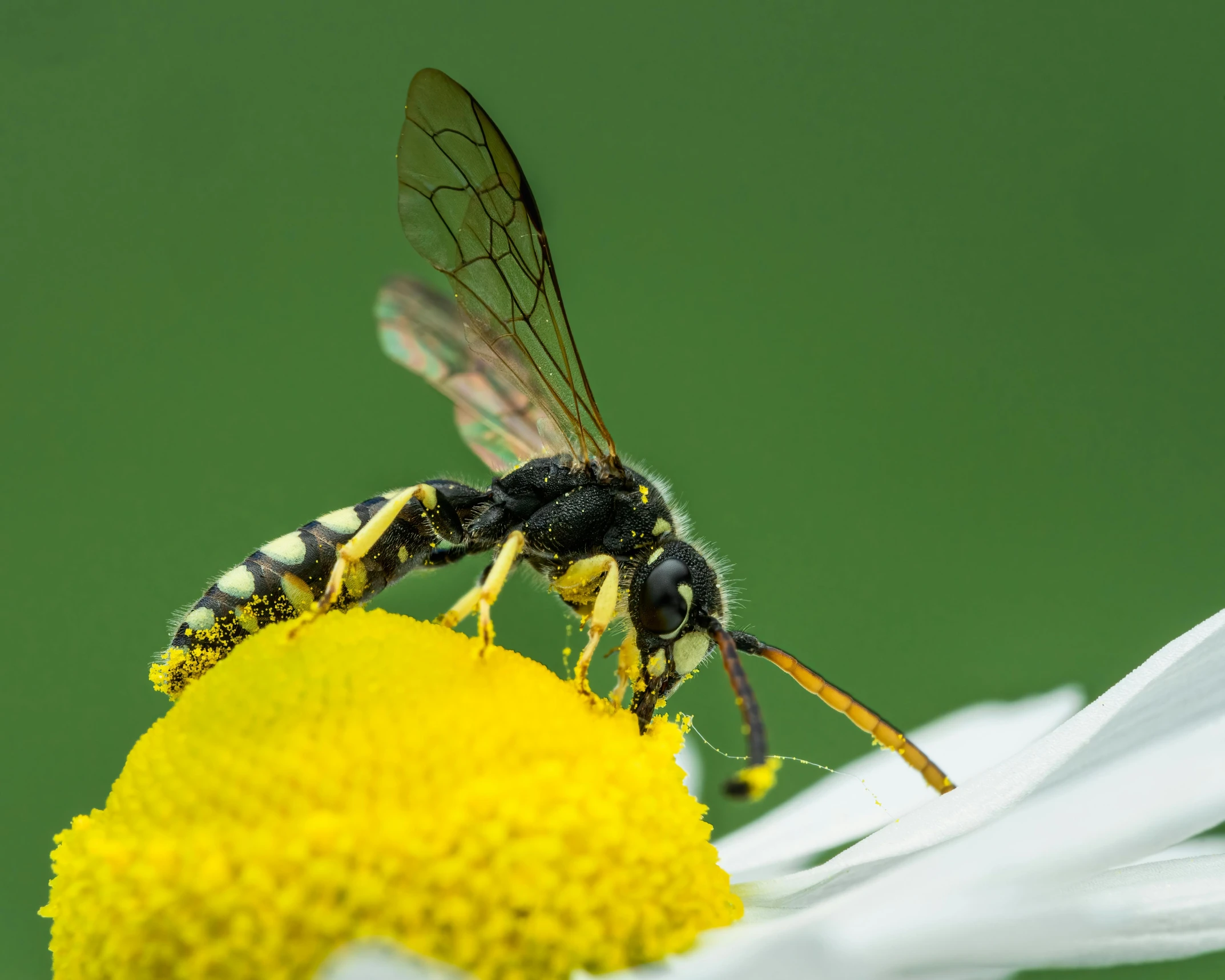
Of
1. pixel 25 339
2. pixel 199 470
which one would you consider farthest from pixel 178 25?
pixel 199 470

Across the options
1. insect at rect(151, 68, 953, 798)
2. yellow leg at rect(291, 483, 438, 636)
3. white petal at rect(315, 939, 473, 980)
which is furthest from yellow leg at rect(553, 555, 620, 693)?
white petal at rect(315, 939, 473, 980)

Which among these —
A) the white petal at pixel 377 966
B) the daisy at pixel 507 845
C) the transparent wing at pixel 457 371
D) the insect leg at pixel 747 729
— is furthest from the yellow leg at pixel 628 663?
the white petal at pixel 377 966

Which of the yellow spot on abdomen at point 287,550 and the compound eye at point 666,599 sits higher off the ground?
the yellow spot on abdomen at point 287,550

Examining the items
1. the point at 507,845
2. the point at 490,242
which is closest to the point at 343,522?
the point at 490,242

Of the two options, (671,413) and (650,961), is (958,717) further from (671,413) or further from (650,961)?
(671,413)

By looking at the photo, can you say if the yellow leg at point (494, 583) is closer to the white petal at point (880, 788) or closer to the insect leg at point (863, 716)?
the insect leg at point (863, 716)

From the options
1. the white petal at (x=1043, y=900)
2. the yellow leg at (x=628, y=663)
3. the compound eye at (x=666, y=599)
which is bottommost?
the white petal at (x=1043, y=900)

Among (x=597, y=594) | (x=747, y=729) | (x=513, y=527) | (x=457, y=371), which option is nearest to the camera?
(x=747, y=729)

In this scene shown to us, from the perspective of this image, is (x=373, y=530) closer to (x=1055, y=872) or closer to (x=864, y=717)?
(x=864, y=717)
